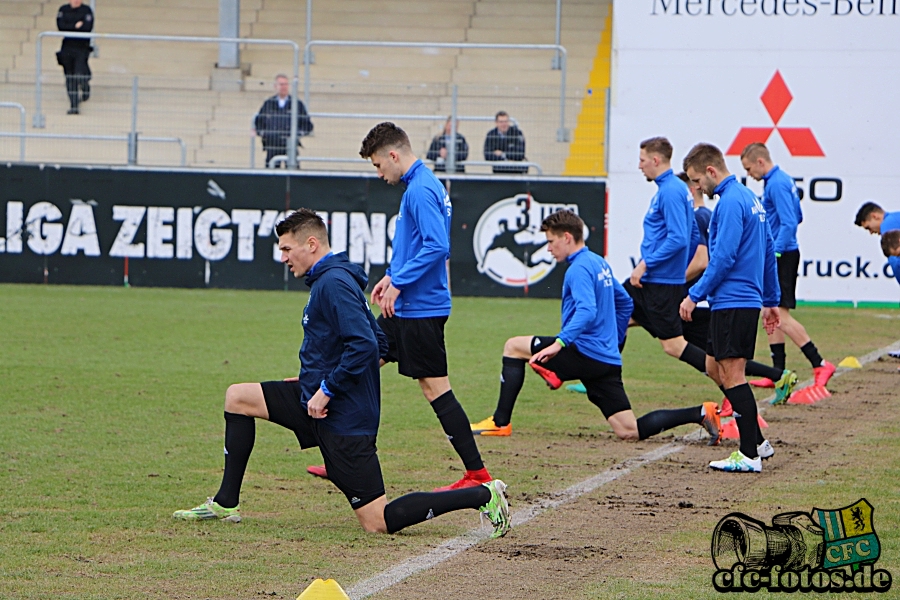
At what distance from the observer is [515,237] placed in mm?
19922

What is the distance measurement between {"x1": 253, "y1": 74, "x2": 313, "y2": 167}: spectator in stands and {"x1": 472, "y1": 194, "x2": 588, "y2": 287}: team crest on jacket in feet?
11.2

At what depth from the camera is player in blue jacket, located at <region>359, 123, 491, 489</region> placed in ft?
23.6

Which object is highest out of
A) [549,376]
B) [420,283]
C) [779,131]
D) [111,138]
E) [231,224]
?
[779,131]

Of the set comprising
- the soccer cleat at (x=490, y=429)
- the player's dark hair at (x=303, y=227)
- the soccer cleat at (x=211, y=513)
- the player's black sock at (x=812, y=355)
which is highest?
the player's dark hair at (x=303, y=227)

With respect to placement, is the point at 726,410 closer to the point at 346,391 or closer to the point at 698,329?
the point at 698,329

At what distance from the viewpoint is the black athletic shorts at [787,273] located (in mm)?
12102

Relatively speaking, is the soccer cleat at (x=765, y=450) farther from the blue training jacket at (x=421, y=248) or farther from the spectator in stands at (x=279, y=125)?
the spectator in stands at (x=279, y=125)

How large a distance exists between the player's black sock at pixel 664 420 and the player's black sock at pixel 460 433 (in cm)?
182

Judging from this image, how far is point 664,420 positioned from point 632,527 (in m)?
2.19

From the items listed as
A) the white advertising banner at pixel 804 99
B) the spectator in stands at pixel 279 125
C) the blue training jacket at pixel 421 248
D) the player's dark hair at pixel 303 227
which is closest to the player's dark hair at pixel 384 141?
the blue training jacket at pixel 421 248

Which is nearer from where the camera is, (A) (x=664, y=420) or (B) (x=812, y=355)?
(A) (x=664, y=420)

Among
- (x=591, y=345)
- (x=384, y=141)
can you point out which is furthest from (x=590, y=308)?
(x=384, y=141)

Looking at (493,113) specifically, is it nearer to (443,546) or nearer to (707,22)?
(707,22)

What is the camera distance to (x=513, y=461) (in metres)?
8.29
